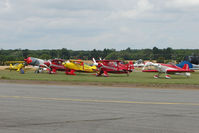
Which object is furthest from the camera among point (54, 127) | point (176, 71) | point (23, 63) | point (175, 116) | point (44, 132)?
point (23, 63)

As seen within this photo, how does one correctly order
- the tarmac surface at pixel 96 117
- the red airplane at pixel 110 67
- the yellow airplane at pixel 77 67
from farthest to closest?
the yellow airplane at pixel 77 67
the red airplane at pixel 110 67
the tarmac surface at pixel 96 117

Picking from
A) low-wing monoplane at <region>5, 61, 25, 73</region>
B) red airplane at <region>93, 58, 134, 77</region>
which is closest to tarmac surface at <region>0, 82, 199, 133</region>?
red airplane at <region>93, 58, 134, 77</region>

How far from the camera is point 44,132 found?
809 cm

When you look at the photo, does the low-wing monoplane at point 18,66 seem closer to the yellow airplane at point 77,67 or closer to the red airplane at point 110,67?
the yellow airplane at point 77,67

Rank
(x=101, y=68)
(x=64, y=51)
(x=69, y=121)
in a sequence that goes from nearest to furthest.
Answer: (x=69, y=121), (x=101, y=68), (x=64, y=51)

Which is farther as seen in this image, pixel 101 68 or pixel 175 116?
pixel 101 68

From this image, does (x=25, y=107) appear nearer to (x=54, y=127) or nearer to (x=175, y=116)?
(x=54, y=127)

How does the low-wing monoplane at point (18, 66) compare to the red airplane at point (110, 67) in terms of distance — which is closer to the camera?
the red airplane at point (110, 67)

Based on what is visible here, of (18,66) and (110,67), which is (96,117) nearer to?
(110,67)

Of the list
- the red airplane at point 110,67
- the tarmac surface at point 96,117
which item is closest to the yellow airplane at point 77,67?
the red airplane at point 110,67

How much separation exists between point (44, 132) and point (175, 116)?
4505 mm

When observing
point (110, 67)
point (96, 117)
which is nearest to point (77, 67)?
point (110, 67)

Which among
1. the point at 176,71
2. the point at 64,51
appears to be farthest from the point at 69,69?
the point at 64,51

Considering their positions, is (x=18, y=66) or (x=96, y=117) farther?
(x=18, y=66)
